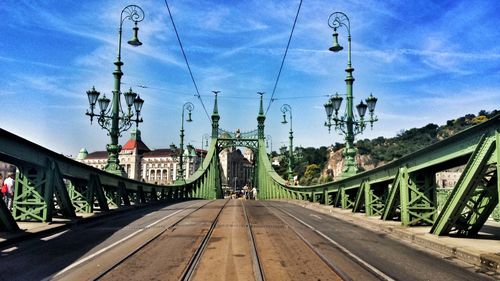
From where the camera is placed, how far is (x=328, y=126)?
74.1ft

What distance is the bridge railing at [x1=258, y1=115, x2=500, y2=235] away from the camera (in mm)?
9398

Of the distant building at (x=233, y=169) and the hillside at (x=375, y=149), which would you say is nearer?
the hillside at (x=375, y=149)

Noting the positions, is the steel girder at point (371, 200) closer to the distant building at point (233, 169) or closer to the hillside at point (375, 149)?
A: the hillside at point (375, 149)

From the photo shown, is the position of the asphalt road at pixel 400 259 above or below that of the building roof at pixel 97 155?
below

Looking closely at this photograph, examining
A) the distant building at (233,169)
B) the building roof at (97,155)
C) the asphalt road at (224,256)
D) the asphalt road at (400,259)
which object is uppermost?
the building roof at (97,155)

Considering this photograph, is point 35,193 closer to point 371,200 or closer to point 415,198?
point 415,198

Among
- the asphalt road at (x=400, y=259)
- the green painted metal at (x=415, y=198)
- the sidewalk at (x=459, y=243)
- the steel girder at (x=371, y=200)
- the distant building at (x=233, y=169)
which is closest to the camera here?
the asphalt road at (x=400, y=259)

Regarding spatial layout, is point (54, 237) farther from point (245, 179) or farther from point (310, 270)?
point (245, 179)

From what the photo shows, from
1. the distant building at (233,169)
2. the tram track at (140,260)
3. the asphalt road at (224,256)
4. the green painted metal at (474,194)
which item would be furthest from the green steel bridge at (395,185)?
the distant building at (233,169)

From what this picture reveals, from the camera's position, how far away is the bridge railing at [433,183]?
9.40 m

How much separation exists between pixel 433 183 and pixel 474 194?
133 inches

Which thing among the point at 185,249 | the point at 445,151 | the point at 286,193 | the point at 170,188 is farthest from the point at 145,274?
the point at 286,193

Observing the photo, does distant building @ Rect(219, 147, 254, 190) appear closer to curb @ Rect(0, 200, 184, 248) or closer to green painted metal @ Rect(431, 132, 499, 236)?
curb @ Rect(0, 200, 184, 248)

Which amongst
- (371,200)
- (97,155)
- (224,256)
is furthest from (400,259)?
(97,155)
